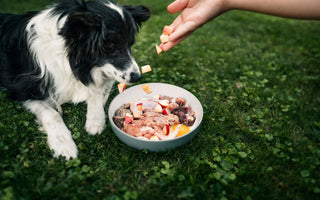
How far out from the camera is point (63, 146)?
2195 mm

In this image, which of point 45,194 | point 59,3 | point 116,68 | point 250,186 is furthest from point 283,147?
point 59,3

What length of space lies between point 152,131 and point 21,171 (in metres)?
1.13

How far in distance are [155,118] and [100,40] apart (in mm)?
919

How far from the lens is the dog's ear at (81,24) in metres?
1.93

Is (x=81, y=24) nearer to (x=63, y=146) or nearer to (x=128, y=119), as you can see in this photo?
(x=128, y=119)

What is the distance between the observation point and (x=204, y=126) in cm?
265

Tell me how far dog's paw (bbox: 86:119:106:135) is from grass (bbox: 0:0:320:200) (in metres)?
0.06

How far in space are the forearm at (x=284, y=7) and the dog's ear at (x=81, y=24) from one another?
137 centimetres

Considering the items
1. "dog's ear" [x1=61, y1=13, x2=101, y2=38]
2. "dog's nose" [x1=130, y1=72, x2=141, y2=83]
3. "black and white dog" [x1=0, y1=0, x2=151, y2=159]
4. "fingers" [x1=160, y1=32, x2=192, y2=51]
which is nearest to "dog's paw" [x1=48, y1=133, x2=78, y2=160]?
"black and white dog" [x1=0, y1=0, x2=151, y2=159]

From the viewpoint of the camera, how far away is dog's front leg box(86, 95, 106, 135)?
2.44 meters

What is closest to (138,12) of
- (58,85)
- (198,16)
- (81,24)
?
(198,16)

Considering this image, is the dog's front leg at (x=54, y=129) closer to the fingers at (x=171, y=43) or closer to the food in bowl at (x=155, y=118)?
the food in bowl at (x=155, y=118)

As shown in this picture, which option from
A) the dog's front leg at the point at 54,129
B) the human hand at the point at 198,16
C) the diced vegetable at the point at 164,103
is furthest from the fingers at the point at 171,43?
the dog's front leg at the point at 54,129

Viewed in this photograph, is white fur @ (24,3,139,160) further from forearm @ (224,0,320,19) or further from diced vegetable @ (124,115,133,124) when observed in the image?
forearm @ (224,0,320,19)
